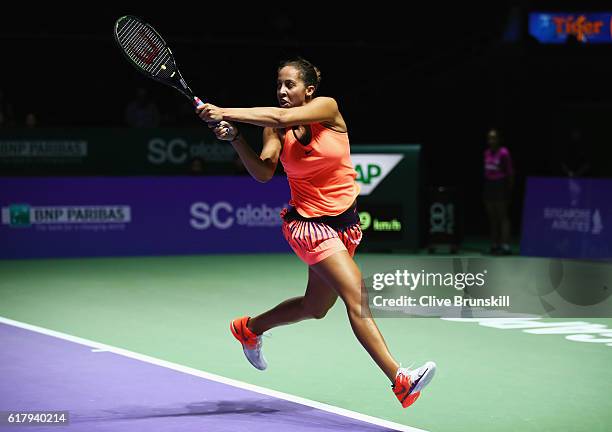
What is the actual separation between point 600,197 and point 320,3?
420 inches

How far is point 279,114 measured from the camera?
6031 mm

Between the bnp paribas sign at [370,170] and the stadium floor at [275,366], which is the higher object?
the bnp paribas sign at [370,170]

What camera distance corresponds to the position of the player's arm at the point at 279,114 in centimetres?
586

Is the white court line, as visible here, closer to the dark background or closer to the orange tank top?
the orange tank top

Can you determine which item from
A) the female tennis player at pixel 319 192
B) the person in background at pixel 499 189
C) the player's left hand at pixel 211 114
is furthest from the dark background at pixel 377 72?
the player's left hand at pixel 211 114

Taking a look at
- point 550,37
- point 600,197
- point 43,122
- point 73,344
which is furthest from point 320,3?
point 73,344

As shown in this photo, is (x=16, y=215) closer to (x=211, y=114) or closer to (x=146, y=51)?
(x=146, y=51)

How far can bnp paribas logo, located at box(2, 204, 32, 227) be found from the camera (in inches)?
602

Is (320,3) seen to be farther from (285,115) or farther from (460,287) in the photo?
(285,115)

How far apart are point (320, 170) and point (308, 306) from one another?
0.88 meters

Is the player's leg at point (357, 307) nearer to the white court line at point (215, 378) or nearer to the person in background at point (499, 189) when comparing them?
the white court line at point (215, 378)

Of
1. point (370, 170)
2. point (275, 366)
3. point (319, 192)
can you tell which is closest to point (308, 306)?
point (319, 192)

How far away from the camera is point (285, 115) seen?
605 cm

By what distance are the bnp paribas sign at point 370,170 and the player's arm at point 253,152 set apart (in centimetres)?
940
